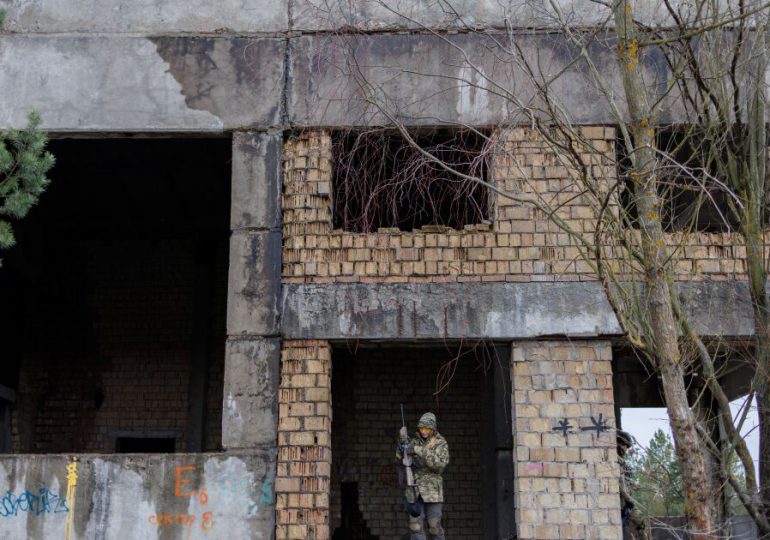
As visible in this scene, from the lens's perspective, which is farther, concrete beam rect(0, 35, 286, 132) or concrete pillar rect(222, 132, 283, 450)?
concrete beam rect(0, 35, 286, 132)

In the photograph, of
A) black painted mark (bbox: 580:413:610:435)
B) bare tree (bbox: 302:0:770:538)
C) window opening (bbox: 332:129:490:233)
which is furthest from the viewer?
window opening (bbox: 332:129:490:233)

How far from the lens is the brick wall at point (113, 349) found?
37.5 feet

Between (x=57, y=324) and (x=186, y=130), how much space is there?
5.50 m

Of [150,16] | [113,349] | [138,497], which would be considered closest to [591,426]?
[138,497]

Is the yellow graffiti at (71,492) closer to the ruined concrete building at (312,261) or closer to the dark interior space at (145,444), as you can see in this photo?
the ruined concrete building at (312,261)

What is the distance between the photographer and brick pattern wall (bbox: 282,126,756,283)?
731cm

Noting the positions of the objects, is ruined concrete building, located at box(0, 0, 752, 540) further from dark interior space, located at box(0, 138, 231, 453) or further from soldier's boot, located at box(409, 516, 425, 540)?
dark interior space, located at box(0, 138, 231, 453)

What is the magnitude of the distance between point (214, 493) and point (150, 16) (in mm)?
4473

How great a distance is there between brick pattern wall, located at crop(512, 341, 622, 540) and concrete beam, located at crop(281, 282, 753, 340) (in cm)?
22

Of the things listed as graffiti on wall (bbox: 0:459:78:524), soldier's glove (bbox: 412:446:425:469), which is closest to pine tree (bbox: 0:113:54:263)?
graffiti on wall (bbox: 0:459:78:524)

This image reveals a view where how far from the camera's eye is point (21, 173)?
6383 millimetres

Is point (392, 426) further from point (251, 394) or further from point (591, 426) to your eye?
point (591, 426)

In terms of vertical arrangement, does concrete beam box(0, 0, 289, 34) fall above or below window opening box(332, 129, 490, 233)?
above

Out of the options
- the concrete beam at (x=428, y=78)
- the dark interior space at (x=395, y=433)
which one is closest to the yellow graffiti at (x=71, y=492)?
the concrete beam at (x=428, y=78)
